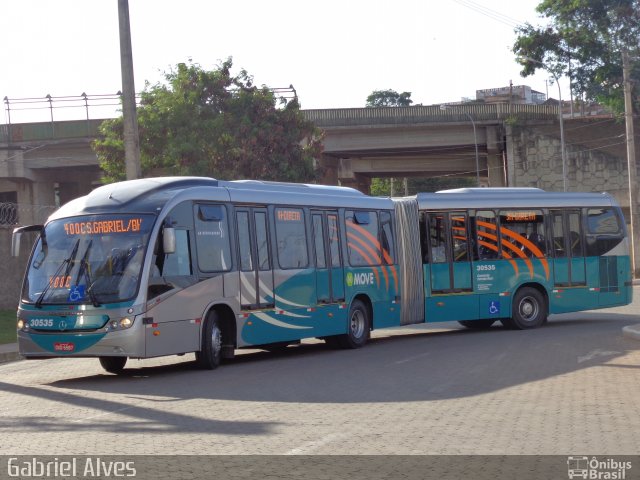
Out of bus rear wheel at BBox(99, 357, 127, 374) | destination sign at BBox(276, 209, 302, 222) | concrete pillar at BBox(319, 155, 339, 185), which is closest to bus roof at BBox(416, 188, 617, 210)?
destination sign at BBox(276, 209, 302, 222)

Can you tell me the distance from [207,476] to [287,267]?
11501 millimetres

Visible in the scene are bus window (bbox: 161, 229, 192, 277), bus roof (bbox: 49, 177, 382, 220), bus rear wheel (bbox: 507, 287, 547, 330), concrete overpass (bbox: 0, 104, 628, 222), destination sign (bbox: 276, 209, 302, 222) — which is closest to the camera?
bus window (bbox: 161, 229, 192, 277)

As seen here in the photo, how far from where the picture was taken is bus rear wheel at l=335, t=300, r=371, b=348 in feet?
70.7

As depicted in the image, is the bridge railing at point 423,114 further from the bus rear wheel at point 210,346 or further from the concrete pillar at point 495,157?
the bus rear wheel at point 210,346

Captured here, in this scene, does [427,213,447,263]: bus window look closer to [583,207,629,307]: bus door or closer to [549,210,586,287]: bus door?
[549,210,586,287]: bus door

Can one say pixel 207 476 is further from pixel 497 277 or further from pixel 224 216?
pixel 497 277

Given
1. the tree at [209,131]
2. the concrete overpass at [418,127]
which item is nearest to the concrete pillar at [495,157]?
the concrete overpass at [418,127]

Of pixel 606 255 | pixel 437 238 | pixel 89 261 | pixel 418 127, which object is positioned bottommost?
pixel 606 255

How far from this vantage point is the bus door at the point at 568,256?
26.1 meters

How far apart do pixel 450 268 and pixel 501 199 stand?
2.22 m

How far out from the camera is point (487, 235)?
2519 cm

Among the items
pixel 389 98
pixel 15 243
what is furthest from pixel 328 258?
pixel 389 98

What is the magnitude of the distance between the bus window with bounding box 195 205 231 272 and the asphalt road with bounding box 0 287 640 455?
171cm

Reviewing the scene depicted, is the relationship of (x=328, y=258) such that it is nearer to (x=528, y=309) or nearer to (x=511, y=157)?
(x=528, y=309)
